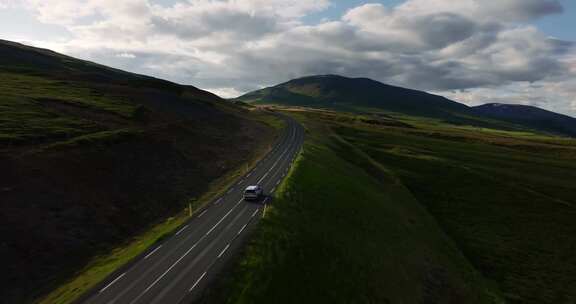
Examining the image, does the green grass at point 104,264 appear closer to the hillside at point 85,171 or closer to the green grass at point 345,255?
the hillside at point 85,171

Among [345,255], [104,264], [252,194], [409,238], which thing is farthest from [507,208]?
[104,264]

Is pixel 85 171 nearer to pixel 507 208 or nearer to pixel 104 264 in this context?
pixel 104 264

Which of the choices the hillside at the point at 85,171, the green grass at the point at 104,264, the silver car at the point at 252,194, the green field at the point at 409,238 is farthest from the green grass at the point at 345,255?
the hillside at the point at 85,171

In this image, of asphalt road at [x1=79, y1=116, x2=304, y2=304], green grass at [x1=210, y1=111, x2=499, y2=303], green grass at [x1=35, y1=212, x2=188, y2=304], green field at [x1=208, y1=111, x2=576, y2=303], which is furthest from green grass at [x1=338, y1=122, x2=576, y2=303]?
green grass at [x1=35, y1=212, x2=188, y2=304]

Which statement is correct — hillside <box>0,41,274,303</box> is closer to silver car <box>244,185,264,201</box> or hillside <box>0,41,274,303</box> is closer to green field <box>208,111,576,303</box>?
silver car <box>244,185,264,201</box>

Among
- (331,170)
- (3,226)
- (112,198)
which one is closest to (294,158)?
(331,170)

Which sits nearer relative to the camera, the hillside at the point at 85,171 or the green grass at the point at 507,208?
the hillside at the point at 85,171
